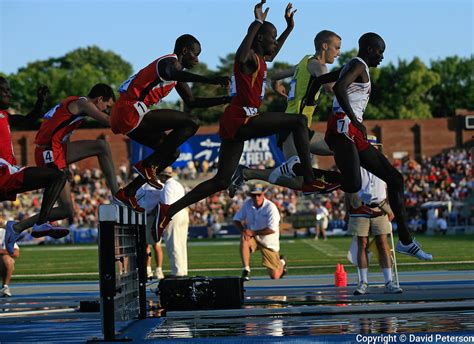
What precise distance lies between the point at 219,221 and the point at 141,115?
4853 centimetres

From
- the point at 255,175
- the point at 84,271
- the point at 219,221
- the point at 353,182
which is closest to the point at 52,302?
the point at 255,175

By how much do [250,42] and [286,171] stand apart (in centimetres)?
212

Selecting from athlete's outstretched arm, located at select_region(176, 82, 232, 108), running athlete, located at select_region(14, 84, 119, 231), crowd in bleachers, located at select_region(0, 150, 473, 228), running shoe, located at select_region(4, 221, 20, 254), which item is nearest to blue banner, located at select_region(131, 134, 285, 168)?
crowd in bleachers, located at select_region(0, 150, 473, 228)

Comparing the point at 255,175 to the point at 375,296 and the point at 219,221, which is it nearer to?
the point at 375,296

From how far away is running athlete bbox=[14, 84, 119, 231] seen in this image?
40.7 ft

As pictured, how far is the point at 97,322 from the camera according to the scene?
11.0 meters

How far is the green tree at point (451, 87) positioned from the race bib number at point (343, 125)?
3816 inches

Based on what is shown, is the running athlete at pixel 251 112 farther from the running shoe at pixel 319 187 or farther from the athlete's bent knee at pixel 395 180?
the athlete's bent knee at pixel 395 180

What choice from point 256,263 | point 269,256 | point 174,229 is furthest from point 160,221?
point 256,263

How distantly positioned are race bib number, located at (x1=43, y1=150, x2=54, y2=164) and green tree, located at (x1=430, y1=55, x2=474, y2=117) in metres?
96.8

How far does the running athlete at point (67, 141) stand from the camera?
40.7 feet

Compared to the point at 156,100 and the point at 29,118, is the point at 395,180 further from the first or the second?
the point at 29,118

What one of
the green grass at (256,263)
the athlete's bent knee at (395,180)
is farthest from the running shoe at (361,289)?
the green grass at (256,263)

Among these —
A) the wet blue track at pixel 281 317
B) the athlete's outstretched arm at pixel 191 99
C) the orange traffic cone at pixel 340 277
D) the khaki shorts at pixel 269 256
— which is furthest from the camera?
the khaki shorts at pixel 269 256
